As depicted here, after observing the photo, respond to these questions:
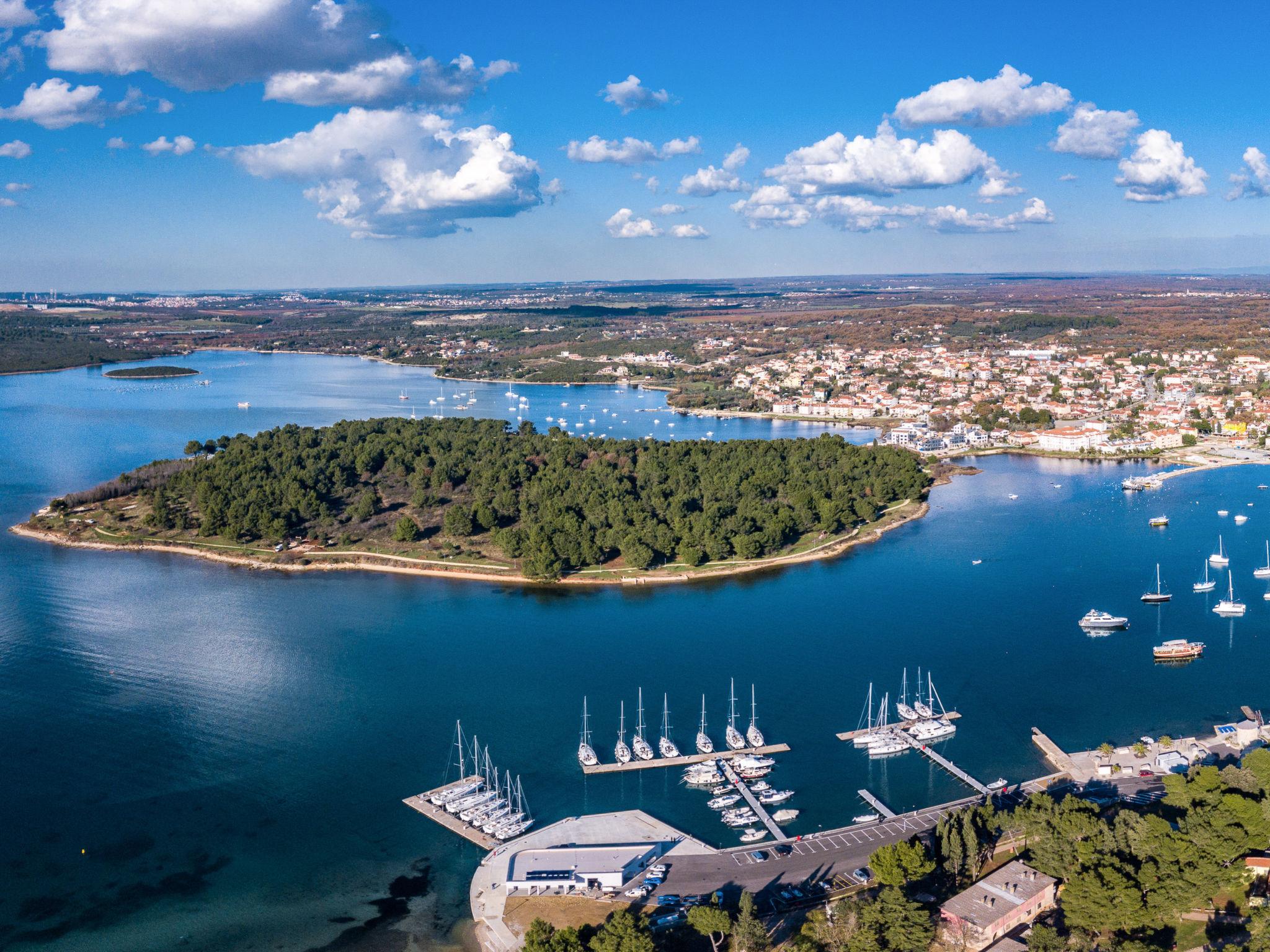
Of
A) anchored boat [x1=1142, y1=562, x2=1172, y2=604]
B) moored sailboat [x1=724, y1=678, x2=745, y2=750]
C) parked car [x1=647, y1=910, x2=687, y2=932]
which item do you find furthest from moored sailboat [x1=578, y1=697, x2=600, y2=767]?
anchored boat [x1=1142, y1=562, x2=1172, y2=604]

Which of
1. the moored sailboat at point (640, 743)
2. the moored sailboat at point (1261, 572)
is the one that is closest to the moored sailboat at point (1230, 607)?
the moored sailboat at point (1261, 572)

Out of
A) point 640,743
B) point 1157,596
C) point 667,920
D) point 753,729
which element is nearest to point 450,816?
point 640,743

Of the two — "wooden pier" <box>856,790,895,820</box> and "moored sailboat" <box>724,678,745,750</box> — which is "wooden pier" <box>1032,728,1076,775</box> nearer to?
"wooden pier" <box>856,790,895,820</box>

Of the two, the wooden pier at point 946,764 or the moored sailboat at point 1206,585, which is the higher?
the moored sailboat at point 1206,585

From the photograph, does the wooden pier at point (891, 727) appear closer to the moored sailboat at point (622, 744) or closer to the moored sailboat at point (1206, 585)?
the moored sailboat at point (622, 744)

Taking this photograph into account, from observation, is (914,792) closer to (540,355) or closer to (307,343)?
(540,355)

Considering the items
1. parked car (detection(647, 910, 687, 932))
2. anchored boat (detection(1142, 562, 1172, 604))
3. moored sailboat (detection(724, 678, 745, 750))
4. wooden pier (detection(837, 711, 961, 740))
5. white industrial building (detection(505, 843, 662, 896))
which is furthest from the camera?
anchored boat (detection(1142, 562, 1172, 604))
